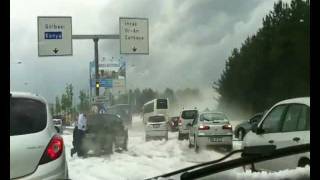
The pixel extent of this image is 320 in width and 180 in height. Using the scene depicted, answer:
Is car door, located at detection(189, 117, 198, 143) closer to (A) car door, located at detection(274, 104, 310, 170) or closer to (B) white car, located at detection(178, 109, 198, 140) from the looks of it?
(B) white car, located at detection(178, 109, 198, 140)

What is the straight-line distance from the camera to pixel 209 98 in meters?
45.6

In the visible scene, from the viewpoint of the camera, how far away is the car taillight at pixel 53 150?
20.8 ft

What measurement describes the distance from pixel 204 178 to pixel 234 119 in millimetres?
33059

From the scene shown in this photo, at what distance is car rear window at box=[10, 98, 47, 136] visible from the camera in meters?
6.37

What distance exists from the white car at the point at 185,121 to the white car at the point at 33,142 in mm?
22897

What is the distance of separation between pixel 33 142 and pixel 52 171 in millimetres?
354

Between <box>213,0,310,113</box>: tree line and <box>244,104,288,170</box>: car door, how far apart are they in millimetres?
18697

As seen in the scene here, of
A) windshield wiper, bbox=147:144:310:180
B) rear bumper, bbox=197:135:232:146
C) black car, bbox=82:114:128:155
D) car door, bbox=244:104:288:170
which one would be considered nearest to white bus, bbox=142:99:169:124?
black car, bbox=82:114:128:155

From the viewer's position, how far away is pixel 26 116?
6.55 metres

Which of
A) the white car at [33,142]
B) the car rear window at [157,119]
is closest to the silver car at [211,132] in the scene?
the car rear window at [157,119]

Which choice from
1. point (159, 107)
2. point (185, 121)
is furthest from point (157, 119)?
point (159, 107)

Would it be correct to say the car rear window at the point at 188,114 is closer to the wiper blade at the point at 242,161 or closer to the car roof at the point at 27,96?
the car roof at the point at 27,96

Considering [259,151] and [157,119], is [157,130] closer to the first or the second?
[157,119]

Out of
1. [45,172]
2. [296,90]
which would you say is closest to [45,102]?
[45,172]
